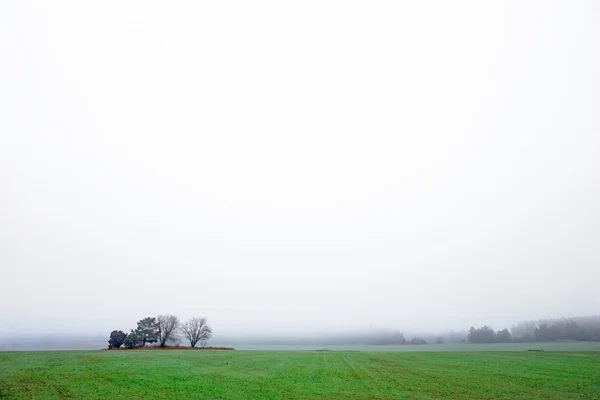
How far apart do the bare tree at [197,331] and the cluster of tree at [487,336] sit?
12951 centimetres

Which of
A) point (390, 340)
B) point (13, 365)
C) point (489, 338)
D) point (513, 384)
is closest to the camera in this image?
point (513, 384)

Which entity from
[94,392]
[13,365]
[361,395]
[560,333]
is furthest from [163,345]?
[560,333]

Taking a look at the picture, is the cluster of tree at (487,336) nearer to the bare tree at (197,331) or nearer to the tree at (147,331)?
the bare tree at (197,331)

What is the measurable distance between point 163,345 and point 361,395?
273 ft

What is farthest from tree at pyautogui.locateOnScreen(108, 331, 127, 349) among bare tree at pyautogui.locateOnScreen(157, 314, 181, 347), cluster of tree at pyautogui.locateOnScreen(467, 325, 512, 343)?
cluster of tree at pyautogui.locateOnScreen(467, 325, 512, 343)

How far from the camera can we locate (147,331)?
296 feet

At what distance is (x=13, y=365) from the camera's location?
1559 inches

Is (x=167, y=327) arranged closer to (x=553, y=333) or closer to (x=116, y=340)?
(x=116, y=340)

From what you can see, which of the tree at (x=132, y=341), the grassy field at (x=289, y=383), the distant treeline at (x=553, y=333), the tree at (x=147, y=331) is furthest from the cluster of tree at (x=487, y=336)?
the tree at (x=132, y=341)

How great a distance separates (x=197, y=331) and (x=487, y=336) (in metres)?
138

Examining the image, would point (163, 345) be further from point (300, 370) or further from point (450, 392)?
point (450, 392)

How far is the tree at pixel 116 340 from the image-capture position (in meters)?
83.4

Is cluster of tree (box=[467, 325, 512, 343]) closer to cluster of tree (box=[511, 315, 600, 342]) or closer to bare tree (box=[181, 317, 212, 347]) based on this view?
cluster of tree (box=[511, 315, 600, 342])

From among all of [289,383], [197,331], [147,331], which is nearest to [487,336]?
[197,331]
